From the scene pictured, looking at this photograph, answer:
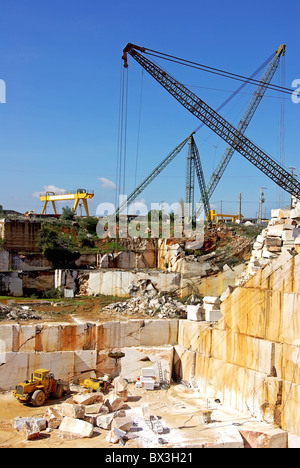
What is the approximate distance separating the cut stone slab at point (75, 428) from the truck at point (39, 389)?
2.19m

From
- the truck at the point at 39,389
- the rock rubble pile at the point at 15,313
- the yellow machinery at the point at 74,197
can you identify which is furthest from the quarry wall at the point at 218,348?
the yellow machinery at the point at 74,197

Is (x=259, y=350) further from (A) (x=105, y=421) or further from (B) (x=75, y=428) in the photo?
Result: (B) (x=75, y=428)

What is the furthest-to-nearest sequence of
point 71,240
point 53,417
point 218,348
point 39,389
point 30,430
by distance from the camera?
point 71,240 → point 218,348 → point 39,389 → point 53,417 → point 30,430

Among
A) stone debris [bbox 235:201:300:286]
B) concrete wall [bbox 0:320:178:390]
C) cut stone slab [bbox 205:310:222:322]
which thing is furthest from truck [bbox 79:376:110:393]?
stone debris [bbox 235:201:300:286]

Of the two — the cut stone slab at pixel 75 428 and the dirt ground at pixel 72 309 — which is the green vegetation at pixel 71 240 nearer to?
the dirt ground at pixel 72 309

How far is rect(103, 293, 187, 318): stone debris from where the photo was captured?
768 inches

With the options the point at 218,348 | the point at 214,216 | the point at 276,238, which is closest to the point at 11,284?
the point at 218,348

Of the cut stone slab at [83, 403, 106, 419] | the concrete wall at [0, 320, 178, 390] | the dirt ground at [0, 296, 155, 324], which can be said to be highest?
the dirt ground at [0, 296, 155, 324]

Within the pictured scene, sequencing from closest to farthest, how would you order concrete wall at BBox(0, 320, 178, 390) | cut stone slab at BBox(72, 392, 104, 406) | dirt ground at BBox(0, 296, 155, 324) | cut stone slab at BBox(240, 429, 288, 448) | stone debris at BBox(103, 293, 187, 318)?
cut stone slab at BBox(240, 429, 288, 448) < cut stone slab at BBox(72, 392, 104, 406) < concrete wall at BBox(0, 320, 178, 390) < dirt ground at BBox(0, 296, 155, 324) < stone debris at BBox(103, 293, 187, 318)

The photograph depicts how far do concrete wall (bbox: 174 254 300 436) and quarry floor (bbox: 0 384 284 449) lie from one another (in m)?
0.58

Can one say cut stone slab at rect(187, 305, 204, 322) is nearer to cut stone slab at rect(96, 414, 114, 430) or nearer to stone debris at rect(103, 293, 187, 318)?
stone debris at rect(103, 293, 187, 318)

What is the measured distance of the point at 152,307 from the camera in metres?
20.2

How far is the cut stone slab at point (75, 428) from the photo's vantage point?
12328 mm

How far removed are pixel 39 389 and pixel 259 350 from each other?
7.19 metres
